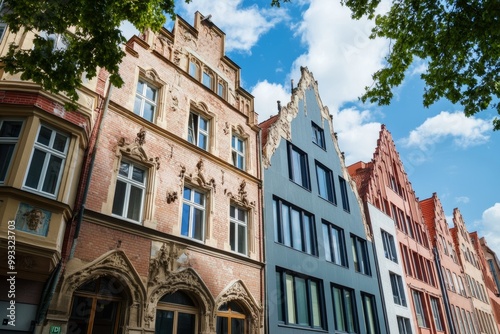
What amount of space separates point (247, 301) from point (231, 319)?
0.86 meters

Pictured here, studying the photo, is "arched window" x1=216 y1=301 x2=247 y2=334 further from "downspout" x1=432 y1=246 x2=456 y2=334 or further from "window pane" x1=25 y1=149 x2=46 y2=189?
"downspout" x1=432 y1=246 x2=456 y2=334

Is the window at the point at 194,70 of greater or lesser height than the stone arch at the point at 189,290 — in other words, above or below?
above

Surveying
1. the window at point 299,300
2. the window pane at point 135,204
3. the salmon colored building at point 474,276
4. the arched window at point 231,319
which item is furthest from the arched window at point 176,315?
the salmon colored building at point 474,276

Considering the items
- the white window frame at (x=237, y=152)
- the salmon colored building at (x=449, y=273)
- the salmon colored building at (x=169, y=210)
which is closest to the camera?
the salmon colored building at (x=169, y=210)

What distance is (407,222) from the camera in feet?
101

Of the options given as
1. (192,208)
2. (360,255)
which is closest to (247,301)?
(192,208)

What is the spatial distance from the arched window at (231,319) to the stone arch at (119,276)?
3365 mm

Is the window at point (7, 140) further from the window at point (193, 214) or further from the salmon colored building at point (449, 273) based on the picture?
the salmon colored building at point (449, 273)

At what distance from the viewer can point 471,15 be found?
33.0 ft

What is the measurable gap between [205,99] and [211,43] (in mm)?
3642

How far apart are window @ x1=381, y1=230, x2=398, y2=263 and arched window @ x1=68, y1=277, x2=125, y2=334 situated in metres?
19.4

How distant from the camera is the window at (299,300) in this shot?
15.5 meters

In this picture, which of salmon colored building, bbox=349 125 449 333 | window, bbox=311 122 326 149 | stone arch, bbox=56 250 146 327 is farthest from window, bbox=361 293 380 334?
stone arch, bbox=56 250 146 327

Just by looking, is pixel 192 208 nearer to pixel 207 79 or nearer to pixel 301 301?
pixel 207 79
